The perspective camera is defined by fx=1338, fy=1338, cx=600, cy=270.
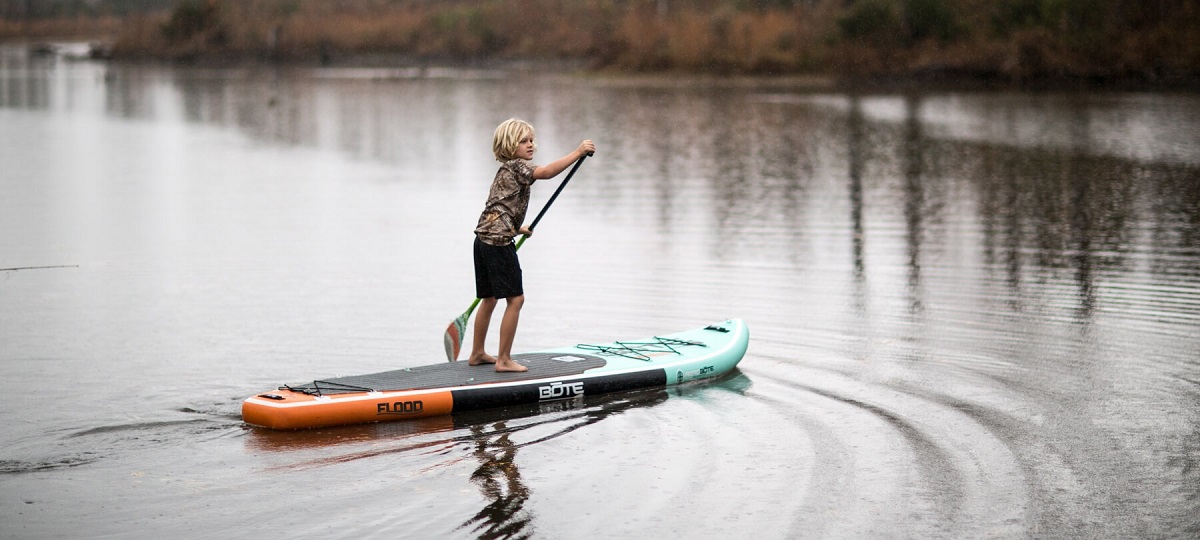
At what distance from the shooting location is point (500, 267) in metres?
8.73

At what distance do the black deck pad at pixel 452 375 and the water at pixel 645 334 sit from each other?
0.90 feet

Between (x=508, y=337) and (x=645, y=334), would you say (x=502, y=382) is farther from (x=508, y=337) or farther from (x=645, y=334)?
(x=645, y=334)

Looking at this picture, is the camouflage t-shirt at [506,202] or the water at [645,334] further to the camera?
the camouflage t-shirt at [506,202]

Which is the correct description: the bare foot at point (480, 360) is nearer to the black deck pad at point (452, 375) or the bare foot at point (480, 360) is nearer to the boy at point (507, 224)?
the black deck pad at point (452, 375)

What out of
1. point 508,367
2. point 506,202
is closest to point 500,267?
point 506,202

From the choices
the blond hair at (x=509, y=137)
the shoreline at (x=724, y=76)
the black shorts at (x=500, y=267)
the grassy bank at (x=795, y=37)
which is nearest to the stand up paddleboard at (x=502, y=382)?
the black shorts at (x=500, y=267)

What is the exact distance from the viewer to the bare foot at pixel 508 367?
8.70 metres

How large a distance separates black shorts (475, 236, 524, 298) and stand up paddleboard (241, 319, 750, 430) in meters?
0.52

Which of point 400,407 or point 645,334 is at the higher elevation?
point 645,334

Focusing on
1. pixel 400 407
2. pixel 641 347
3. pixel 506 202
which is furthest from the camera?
pixel 641 347

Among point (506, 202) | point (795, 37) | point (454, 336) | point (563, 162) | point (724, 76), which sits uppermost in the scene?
point (795, 37)

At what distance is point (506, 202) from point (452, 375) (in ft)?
3.83

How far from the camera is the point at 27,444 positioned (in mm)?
7582

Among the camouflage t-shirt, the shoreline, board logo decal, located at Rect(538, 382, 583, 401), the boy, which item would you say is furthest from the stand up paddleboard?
the shoreline
